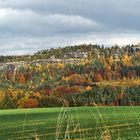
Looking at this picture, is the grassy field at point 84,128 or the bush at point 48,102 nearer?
the grassy field at point 84,128

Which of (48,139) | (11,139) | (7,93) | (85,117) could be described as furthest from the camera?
(7,93)

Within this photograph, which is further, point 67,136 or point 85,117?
point 85,117

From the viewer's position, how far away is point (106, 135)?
18.9 feet

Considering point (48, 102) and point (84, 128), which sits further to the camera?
point (48, 102)

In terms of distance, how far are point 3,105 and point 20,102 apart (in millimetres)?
6217

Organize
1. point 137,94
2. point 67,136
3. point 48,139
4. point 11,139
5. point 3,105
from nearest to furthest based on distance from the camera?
point 67,136, point 48,139, point 11,139, point 137,94, point 3,105

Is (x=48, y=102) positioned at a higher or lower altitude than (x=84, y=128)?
lower

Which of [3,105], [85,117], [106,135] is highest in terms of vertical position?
[106,135]

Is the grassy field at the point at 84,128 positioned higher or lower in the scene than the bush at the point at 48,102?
higher

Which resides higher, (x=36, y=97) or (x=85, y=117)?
(x=85, y=117)

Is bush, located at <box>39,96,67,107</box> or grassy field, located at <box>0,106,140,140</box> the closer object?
grassy field, located at <box>0,106,140,140</box>

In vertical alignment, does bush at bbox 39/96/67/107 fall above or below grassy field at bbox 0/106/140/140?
below

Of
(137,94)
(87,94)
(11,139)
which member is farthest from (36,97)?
(11,139)

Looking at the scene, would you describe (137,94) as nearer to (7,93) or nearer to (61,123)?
(7,93)
